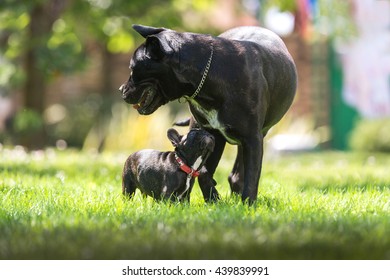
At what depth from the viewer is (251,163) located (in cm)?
491

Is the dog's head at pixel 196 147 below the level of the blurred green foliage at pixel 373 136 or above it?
above

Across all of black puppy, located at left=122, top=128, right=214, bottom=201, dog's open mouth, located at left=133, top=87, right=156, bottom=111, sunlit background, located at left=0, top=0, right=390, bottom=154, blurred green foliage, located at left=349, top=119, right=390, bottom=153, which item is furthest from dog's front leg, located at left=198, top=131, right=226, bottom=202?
blurred green foliage, located at left=349, top=119, right=390, bottom=153

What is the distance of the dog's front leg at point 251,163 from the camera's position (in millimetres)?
4875

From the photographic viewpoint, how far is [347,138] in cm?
1589

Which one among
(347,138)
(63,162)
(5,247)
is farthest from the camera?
(347,138)

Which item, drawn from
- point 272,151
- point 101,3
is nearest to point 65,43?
point 101,3

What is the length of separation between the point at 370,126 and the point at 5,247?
1145 centimetres

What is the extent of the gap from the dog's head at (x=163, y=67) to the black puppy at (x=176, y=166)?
1.08ft

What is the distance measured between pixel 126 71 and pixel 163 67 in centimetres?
1406

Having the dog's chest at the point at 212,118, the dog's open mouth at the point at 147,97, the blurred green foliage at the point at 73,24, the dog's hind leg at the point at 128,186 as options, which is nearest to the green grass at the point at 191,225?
the dog's hind leg at the point at 128,186

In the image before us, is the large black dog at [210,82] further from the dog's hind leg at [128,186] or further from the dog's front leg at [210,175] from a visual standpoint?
the dog's hind leg at [128,186]

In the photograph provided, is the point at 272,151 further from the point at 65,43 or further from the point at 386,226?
the point at 386,226

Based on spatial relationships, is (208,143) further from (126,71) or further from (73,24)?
(126,71)

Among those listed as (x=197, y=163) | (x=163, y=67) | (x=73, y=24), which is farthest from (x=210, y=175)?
(x=73, y=24)
